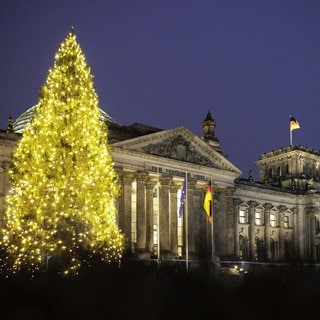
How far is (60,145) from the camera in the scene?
3472cm

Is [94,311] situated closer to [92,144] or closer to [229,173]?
[92,144]

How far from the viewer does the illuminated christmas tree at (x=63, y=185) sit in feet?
111

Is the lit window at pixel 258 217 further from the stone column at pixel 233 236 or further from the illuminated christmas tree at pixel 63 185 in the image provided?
the illuminated christmas tree at pixel 63 185

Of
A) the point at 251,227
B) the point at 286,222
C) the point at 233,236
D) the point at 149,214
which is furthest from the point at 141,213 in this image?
the point at 286,222

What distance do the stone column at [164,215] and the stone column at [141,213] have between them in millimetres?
2244

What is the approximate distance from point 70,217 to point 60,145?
14.0 feet

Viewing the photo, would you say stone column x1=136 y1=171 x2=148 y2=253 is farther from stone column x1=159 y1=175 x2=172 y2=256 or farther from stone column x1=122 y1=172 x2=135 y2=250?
stone column x1=159 y1=175 x2=172 y2=256

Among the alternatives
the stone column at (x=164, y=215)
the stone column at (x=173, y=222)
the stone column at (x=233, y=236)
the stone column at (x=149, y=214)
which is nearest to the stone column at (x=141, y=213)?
the stone column at (x=149, y=214)

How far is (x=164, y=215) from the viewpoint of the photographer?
63531 mm

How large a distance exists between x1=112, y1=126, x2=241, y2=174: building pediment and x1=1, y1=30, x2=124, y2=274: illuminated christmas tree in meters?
24.0

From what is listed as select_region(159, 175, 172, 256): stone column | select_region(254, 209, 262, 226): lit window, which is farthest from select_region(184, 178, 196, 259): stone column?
select_region(254, 209, 262, 226): lit window

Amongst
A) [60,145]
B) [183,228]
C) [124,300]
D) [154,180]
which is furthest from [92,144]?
[183,228]

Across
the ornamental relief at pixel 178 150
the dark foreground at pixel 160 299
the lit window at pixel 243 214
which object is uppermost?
the ornamental relief at pixel 178 150

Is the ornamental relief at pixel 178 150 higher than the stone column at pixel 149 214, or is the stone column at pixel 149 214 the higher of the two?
the ornamental relief at pixel 178 150
